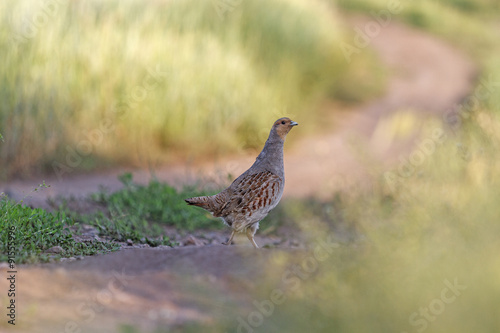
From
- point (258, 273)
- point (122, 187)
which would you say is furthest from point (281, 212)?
point (258, 273)

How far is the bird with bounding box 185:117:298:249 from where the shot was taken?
5.76m

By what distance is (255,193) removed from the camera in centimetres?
575

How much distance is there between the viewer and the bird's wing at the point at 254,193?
18.8ft

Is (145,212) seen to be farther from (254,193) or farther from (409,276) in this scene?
(409,276)

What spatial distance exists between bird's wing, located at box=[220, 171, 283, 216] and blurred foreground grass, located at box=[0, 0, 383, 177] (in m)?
4.61

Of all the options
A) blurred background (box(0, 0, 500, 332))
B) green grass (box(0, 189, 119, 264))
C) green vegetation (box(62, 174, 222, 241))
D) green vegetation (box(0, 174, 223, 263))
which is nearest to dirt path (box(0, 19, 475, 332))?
blurred background (box(0, 0, 500, 332))

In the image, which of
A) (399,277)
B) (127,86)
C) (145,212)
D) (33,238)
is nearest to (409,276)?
(399,277)

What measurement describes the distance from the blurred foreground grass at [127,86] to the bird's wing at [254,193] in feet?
15.1

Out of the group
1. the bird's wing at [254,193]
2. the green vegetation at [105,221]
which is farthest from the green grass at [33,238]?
the bird's wing at [254,193]

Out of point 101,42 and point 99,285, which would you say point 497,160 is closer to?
point 99,285

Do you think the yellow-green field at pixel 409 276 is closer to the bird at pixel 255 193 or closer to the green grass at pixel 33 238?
the bird at pixel 255 193

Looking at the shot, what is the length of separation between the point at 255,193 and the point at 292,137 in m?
7.20

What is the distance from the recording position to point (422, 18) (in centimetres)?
2517

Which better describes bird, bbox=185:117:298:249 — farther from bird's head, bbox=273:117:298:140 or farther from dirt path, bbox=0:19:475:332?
dirt path, bbox=0:19:475:332
